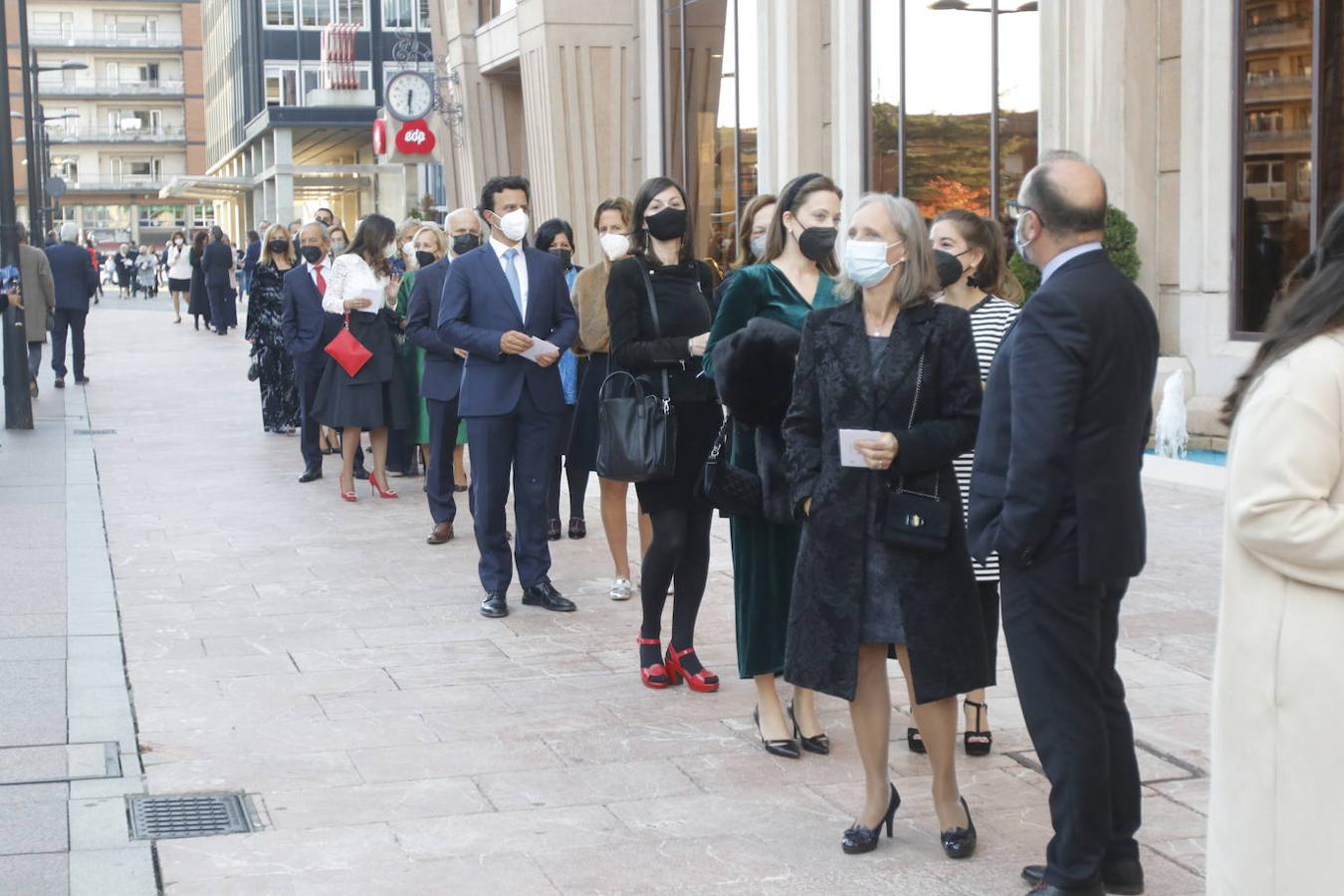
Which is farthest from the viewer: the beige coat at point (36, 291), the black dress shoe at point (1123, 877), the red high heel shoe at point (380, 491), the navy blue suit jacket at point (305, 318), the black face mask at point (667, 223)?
the beige coat at point (36, 291)

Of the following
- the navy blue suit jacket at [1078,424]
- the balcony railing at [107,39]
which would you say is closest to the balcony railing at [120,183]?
the balcony railing at [107,39]

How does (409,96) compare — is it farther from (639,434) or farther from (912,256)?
(912,256)

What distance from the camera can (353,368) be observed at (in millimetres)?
12266

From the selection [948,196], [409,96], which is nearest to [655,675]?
[948,196]

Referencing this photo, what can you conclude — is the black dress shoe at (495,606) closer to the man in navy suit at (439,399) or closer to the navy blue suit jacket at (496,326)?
the navy blue suit jacket at (496,326)

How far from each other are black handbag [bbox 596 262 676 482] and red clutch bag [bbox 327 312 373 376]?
534 centimetres

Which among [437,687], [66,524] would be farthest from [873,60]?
[437,687]

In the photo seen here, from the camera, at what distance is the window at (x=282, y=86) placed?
7375cm

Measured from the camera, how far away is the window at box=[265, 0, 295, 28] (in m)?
73.1

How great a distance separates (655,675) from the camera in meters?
7.04

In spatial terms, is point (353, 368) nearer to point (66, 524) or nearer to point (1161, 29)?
point (66, 524)

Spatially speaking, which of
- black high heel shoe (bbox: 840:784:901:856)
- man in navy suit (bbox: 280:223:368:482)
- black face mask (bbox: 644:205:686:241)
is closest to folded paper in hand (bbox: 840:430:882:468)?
black high heel shoe (bbox: 840:784:901:856)

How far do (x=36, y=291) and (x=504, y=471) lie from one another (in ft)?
39.7

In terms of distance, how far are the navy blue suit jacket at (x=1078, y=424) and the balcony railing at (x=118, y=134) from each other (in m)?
Result: 119
